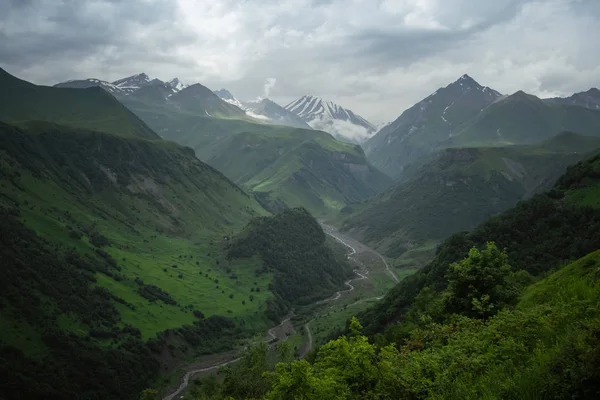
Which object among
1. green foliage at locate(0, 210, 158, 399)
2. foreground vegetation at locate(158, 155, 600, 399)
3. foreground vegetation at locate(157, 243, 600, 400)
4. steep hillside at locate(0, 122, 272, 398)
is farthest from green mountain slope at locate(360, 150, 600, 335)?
steep hillside at locate(0, 122, 272, 398)

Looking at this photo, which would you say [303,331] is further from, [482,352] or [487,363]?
[487,363]

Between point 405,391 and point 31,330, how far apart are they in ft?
355

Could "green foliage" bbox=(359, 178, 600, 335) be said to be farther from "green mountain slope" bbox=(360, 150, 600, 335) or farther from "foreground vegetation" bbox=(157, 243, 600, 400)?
"foreground vegetation" bbox=(157, 243, 600, 400)

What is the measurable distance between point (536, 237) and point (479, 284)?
2658 inches

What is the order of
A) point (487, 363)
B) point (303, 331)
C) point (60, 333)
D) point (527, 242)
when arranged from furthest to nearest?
point (303, 331)
point (60, 333)
point (527, 242)
point (487, 363)

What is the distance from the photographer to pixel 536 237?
9438cm

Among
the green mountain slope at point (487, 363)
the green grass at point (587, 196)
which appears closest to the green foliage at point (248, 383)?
the green mountain slope at point (487, 363)

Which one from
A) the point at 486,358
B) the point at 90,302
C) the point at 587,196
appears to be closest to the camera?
the point at 486,358

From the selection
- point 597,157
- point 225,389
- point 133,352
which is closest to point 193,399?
point 225,389

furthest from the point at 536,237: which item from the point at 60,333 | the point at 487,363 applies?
the point at 60,333

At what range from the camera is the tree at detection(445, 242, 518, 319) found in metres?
36.2

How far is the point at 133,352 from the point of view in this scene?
118 meters

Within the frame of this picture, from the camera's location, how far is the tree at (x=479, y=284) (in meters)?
36.2

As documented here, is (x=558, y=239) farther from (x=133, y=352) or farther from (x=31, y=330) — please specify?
(x=31, y=330)
